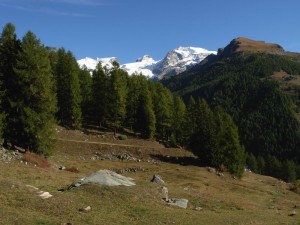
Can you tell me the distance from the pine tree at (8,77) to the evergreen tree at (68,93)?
30.8 m

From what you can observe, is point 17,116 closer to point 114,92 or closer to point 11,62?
point 11,62

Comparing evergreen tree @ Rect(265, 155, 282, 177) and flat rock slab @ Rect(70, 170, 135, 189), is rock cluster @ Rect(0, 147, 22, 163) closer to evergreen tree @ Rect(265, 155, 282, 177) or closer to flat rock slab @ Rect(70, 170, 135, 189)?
flat rock slab @ Rect(70, 170, 135, 189)

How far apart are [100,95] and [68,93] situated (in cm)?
913

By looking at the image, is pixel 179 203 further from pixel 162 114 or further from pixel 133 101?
pixel 133 101

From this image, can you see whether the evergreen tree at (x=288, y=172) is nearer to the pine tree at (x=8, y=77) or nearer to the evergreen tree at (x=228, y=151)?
the evergreen tree at (x=228, y=151)

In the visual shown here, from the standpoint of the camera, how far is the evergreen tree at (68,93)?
81750 millimetres

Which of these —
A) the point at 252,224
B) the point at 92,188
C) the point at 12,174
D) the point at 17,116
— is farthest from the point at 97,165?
the point at 252,224

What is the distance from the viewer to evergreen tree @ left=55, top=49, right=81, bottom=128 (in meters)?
81.8

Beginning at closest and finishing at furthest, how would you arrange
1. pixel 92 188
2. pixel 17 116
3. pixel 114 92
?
1. pixel 92 188
2. pixel 17 116
3. pixel 114 92

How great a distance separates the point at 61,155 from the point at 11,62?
1957 cm

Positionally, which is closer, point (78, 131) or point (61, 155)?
point (61, 155)

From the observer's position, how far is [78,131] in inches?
3164

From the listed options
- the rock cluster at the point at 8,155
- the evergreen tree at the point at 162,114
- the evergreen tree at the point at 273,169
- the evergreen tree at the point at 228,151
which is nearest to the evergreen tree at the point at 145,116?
the evergreen tree at the point at 162,114

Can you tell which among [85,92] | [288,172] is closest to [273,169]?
[288,172]
